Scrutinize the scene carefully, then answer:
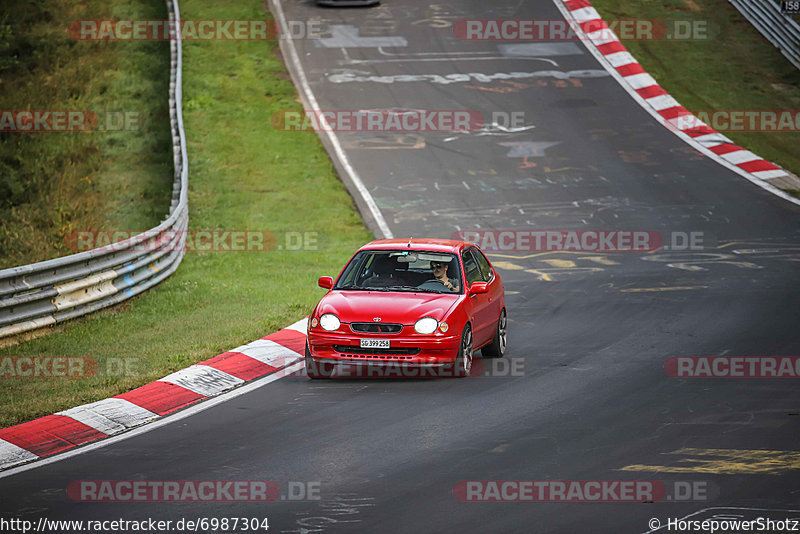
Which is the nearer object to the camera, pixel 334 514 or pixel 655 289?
pixel 334 514

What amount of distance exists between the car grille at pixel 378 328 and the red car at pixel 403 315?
0.04ft

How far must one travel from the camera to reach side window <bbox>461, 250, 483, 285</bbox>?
1228 centimetres

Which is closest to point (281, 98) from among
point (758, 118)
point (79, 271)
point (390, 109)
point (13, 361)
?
point (390, 109)

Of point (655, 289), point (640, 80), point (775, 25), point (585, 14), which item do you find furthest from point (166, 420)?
point (775, 25)

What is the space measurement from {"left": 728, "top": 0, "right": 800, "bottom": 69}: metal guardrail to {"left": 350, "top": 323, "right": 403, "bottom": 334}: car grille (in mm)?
25648

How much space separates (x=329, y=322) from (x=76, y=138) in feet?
58.1

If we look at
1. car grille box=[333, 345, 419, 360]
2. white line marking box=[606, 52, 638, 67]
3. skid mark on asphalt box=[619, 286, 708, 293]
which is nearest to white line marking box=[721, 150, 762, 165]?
white line marking box=[606, 52, 638, 67]

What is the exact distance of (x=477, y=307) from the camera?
11.8 metres

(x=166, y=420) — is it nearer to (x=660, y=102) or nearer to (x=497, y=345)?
(x=497, y=345)

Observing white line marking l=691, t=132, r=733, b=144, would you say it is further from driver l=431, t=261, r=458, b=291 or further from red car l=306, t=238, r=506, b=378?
driver l=431, t=261, r=458, b=291

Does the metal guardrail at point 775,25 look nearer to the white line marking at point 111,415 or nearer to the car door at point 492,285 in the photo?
the car door at point 492,285

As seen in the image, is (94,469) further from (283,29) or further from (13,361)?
(283,29)

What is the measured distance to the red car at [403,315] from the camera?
11000 mm

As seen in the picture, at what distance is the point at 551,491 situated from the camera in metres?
7.34
